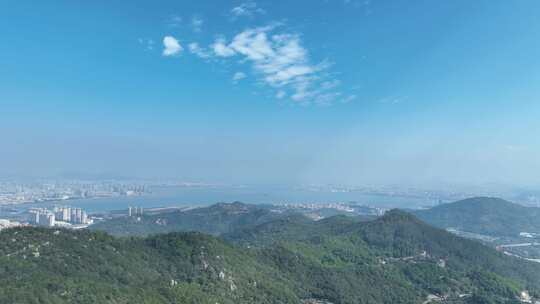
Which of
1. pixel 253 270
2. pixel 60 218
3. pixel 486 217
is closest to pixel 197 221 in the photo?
pixel 60 218

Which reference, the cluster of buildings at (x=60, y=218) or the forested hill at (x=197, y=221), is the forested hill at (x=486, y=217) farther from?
the cluster of buildings at (x=60, y=218)

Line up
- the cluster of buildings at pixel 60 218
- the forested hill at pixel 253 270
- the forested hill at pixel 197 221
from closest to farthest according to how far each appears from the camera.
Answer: the forested hill at pixel 253 270
the forested hill at pixel 197 221
the cluster of buildings at pixel 60 218

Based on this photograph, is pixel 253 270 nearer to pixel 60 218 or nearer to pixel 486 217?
pixel 60 218

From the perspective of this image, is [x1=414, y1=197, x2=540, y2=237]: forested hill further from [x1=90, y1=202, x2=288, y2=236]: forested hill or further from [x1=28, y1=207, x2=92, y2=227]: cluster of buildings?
[x1=28, y1=207, x2=92, y2=227]: cluster of buildings

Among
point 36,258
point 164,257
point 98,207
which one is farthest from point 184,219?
point 36,258

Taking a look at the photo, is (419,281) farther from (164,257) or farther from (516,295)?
(164,257)

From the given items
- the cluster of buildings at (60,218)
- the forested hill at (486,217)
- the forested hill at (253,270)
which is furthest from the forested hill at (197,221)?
the forested hill at (486,217)
